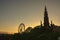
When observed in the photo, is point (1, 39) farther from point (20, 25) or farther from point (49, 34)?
point (49, 34)

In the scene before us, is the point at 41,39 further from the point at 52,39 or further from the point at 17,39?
the point at 17,39

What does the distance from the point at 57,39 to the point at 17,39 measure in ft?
111

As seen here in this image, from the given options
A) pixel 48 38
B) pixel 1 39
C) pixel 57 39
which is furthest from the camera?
pixel 1 39

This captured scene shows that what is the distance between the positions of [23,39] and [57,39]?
3258 cm

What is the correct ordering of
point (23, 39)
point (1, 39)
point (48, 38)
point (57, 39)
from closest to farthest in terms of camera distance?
point (57, 39) → point (48, 38) → point (23, 39) → point (1, 39)

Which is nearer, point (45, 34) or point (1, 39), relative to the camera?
point (45, 34)

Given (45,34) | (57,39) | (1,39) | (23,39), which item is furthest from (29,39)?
(1,39)

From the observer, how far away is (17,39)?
143625 mm

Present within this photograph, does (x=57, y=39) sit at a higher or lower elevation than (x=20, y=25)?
lower

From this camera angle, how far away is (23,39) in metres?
148

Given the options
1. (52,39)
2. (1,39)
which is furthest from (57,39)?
(1,39)

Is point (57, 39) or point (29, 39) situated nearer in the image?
point (57, 39)

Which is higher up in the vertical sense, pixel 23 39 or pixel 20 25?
pixel 20 25

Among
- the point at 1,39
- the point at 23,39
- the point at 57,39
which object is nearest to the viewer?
the point at 57,39
